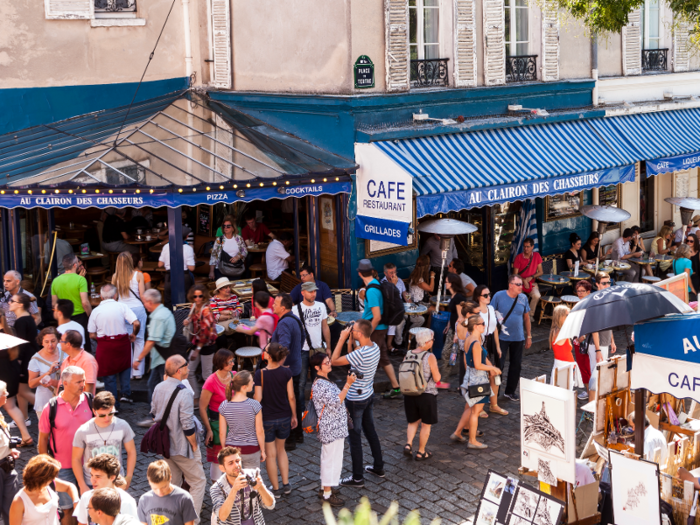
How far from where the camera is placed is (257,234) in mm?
14781

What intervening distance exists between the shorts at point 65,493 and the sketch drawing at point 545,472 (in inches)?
155

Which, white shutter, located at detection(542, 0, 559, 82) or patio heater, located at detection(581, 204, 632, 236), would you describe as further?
patio heater, located at detection(581, 204, 632, 236)

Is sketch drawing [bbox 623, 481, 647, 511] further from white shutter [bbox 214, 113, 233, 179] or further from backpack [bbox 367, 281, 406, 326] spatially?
white shutter [bbox 214, 113, 233, 179]

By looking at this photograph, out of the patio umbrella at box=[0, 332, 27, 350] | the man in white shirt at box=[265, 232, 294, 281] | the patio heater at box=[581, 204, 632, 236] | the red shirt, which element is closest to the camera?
the patio umbrella at box=[0, 332, 27, 350]

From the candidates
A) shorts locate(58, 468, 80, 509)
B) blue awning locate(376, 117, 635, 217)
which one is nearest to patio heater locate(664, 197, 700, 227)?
blue awning locate(376, 117, 635, 217)

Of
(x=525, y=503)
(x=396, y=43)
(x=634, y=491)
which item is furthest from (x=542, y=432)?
(x=396, y=43)

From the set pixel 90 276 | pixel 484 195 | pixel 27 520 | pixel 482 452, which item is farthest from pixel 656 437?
pixel 90 276

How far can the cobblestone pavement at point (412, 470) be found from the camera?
837cm

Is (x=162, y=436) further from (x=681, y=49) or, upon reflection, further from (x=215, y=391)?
(x=681, y=49)

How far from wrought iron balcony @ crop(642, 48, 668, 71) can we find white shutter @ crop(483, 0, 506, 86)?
14.4ft

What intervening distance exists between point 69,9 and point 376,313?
23.9 ft

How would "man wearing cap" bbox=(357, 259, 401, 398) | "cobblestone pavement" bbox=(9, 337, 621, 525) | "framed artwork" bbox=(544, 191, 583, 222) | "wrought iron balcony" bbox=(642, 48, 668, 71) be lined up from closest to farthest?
"cobblestone pavement" bbox=(9, 337, 621, 525)
"man wearing cap" bbox=(357, 259, 401, 398)
"framed artwork" bbox=(544, 191, 583, 222)
"wrought iron balcony" bbox=(642, 48, 668, 71)

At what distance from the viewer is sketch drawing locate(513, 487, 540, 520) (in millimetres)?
6988

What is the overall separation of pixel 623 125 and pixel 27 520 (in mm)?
13005
